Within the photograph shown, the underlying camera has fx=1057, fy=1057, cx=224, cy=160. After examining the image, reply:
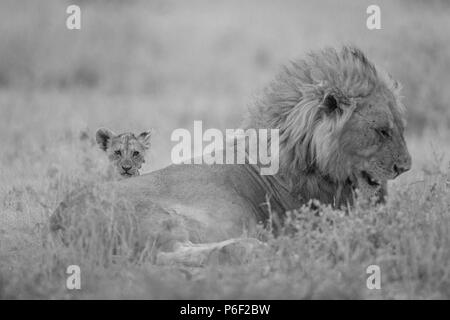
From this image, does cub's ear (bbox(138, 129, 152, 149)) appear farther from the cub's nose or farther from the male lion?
the cub's nose

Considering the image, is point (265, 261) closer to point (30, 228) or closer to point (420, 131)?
point (30, 228)

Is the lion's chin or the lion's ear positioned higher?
the lion's ear

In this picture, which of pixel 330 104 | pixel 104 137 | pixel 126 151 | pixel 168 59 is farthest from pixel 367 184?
pixel 168 59

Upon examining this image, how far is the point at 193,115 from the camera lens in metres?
17.2

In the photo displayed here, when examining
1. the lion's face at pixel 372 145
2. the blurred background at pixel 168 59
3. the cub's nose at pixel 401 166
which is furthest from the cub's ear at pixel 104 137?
the cub's nose at pixel 401 166

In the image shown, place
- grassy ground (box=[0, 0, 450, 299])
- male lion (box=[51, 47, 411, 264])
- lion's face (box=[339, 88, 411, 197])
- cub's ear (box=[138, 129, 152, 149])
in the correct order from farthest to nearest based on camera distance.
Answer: cub's ear (box=[138, 129, 152, 149]) → lion's face (box=[339, 88, 411, 197]) → male lion (box=[51, 47, 411, 264]) → grassy ground (box=[0, 0, 450, 299])

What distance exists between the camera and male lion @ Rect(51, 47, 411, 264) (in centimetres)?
716

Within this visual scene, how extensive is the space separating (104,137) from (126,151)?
13.9 inches

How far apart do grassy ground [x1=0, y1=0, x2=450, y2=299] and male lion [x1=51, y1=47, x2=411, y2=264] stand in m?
0.30

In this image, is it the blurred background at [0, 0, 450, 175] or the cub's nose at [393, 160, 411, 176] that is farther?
the blurred background at [0, 0, 450, 175]

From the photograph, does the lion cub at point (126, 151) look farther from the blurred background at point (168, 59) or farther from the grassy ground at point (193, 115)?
the blurred background at point (168, 59)

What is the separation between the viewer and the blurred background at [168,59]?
48.6 feet

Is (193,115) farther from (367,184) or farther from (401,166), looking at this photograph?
(401,166)

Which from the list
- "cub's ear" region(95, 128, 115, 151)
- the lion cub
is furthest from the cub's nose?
"cub's ear" region(95, 128, 115, 151)
